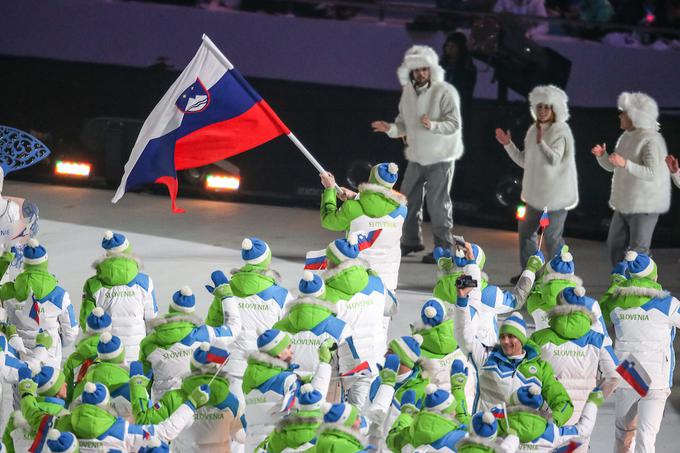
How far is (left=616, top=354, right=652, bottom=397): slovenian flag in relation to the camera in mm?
7859

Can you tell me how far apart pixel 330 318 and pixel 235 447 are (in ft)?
3.08

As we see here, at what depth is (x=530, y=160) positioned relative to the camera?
485 inches

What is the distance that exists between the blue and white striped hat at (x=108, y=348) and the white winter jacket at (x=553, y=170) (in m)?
5.38

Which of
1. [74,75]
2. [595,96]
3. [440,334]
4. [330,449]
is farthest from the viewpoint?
[74,75]

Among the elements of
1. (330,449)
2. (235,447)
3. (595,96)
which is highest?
(595,96)

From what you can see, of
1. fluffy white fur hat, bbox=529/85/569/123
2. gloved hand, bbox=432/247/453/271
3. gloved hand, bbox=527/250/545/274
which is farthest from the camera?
fluffy white fur hat, bbox=529/85/569/123

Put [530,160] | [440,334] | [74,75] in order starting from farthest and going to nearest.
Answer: [74,75] < [530,160] < [440,334]

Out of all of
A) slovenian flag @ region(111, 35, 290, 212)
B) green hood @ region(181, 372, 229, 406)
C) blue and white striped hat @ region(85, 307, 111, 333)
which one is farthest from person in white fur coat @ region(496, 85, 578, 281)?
green hood @ region(181, 372, 229, 406)

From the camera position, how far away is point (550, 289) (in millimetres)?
8930

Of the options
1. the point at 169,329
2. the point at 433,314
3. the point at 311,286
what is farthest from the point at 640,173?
the point at 169,329

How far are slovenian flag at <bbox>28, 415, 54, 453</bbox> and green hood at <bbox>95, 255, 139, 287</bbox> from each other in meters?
1.94

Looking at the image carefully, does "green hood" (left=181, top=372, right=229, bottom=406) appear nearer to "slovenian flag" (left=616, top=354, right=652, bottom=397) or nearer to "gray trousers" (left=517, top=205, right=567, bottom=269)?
"slovenian flag" (left=616, top=354, right=652, bottom=397)

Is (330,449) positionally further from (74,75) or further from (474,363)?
(74,75)

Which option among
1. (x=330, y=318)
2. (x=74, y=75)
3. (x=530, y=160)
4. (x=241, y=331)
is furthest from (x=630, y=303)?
(x=74, y=75)
